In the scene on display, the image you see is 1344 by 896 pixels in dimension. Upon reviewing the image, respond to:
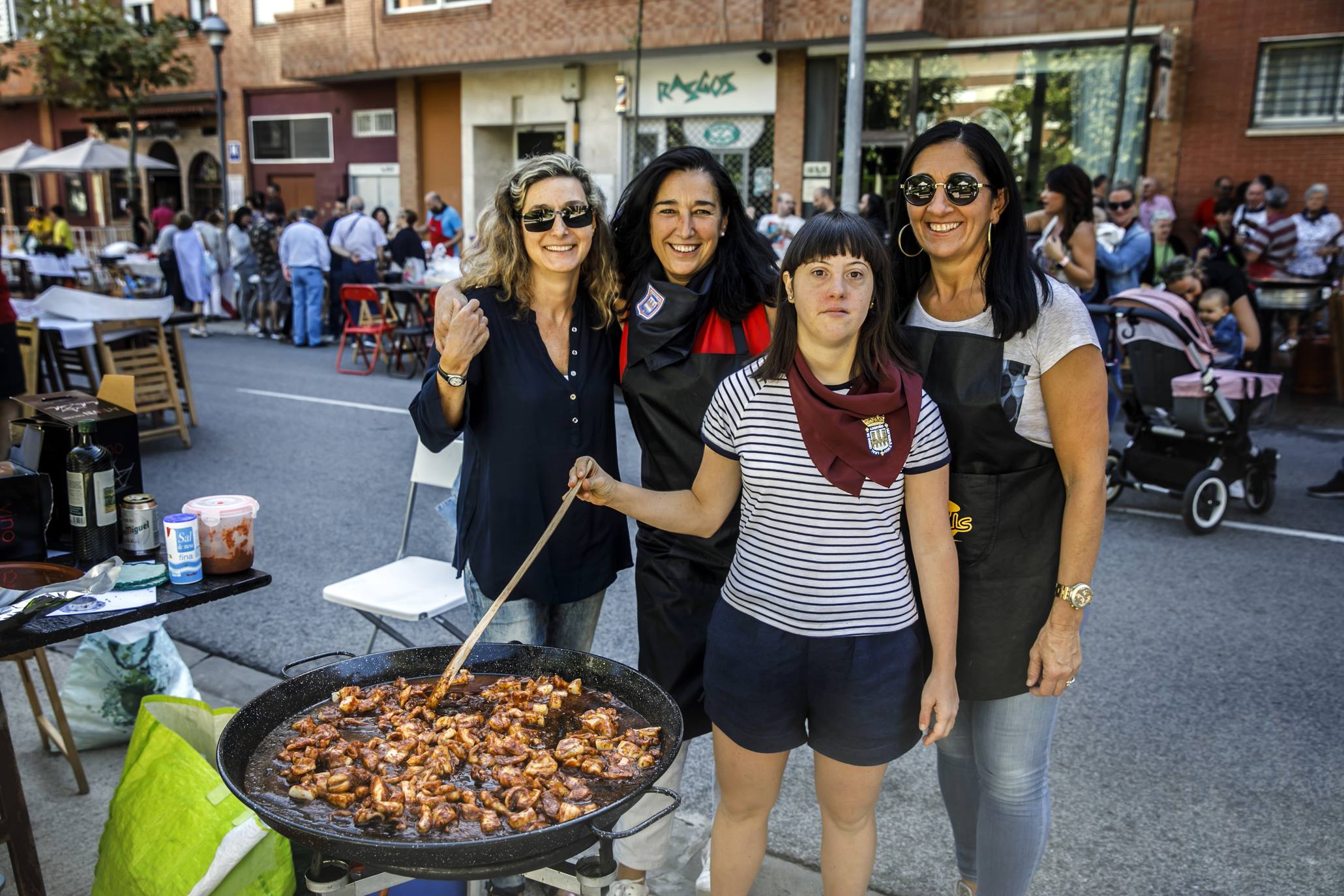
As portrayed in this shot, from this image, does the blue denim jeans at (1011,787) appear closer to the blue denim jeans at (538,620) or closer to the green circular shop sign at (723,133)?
the blue denim jeans at (538,620)

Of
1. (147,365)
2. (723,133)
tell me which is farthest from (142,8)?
(147,365)

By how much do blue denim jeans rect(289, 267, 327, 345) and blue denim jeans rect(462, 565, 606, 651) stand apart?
12321mm

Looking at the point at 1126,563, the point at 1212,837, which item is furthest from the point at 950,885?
the point at 1126,563

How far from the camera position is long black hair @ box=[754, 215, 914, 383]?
218cm

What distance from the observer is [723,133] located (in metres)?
17.4

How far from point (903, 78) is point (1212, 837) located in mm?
14411

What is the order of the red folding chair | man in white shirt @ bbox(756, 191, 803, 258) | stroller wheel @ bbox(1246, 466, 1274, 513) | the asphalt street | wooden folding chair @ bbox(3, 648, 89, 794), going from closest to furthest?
the asphalt street, wooden folding chair @ bbox(3, 648, 89, 794), stroller wheel @ bbox(1246, 466, 1274, 513), the red folding chair, man in white shirt @ bbox(756, 191, 803, 258)

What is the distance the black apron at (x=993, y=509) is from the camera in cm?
225

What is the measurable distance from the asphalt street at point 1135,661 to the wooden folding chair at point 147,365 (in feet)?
0.93

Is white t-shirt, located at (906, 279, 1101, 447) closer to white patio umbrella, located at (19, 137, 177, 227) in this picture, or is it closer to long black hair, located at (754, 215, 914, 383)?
long black hair, located at (754, 215, 914, 383)

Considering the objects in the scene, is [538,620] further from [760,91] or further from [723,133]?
[723,133]

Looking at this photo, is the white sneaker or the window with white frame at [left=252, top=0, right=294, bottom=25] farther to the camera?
the window with white frame at [left=252, top=0, right=294, bottom=25]

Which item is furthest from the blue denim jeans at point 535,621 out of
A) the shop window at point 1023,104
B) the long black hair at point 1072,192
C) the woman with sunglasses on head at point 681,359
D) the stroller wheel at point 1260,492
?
the shop window at point 1023,104

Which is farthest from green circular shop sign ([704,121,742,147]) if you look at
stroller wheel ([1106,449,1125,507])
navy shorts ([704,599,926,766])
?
navy shorts ([704,599,926,766])
